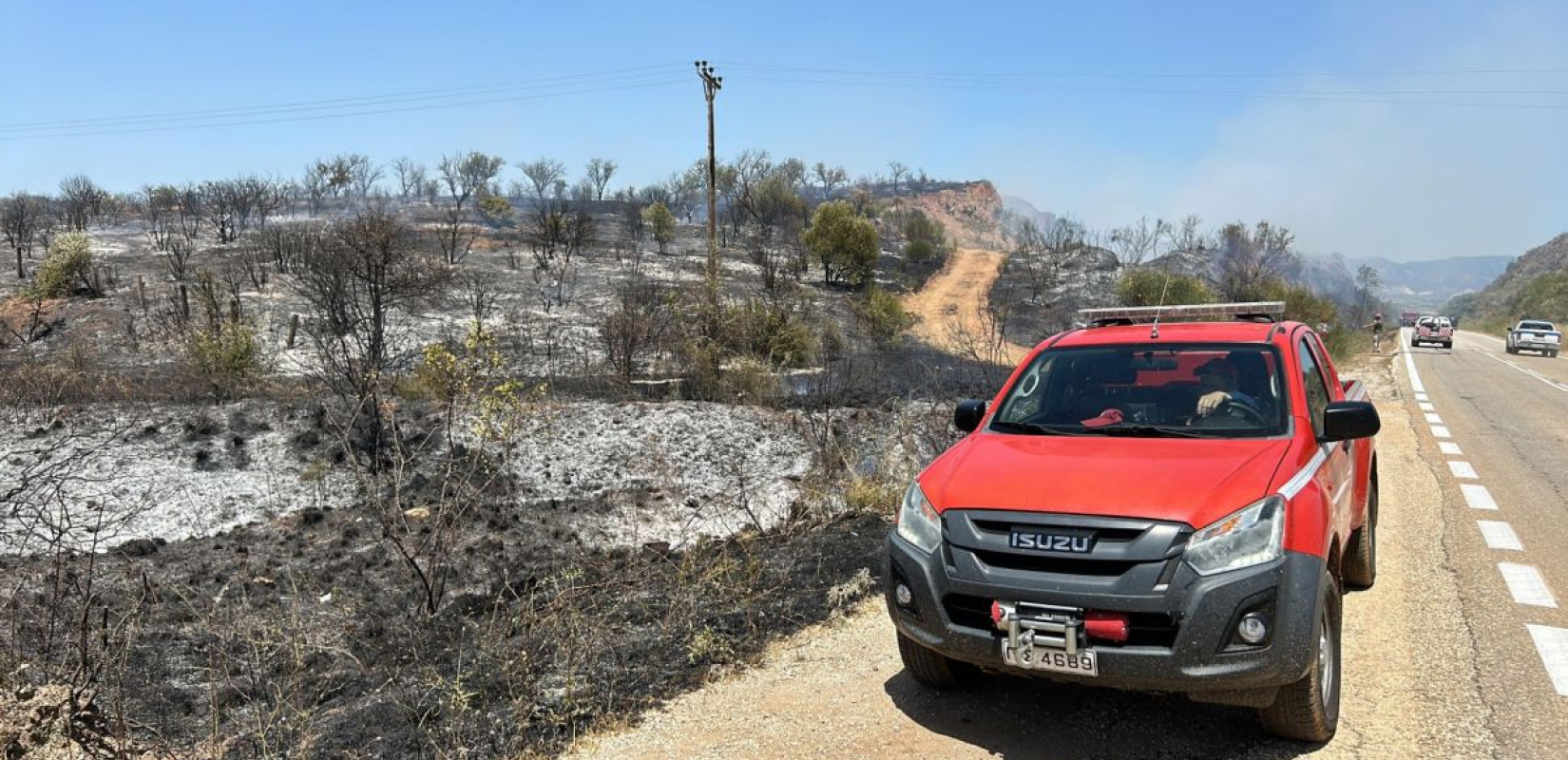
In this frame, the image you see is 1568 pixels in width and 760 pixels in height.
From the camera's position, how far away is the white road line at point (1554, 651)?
13.5 feet

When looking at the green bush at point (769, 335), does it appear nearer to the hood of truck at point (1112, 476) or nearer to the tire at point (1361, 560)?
the tire at point (1361, 560)

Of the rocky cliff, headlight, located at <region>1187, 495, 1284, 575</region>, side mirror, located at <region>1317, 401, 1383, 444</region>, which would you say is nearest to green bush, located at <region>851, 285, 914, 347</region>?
side mirror, located at <region>1317, 401, 1383, 444</region>

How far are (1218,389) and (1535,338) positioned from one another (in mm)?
39422

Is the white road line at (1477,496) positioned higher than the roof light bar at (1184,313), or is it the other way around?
the roof light bar at (1184,313)

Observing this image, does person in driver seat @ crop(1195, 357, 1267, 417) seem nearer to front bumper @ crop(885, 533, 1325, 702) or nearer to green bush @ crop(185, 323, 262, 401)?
front bumper @ crop(885, 533, 1325, 702)

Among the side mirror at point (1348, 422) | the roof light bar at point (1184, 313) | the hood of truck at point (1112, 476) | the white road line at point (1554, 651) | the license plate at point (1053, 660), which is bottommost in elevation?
the white road line at point (1554, 651)

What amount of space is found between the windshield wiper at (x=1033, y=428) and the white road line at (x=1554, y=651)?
234 centimetres

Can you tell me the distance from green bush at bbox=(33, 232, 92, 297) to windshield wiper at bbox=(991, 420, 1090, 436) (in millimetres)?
33131

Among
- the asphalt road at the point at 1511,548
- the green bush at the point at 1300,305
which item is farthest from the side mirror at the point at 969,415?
the green bush at the point at 1300,305

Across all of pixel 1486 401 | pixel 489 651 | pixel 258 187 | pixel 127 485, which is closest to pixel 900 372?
pixel 1486 401

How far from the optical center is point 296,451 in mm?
14508

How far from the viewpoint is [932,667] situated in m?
4.10

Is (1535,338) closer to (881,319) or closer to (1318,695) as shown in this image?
(881,319)

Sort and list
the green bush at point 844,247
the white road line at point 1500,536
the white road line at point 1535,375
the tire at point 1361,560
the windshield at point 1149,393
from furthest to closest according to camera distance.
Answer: the green bush at point 844,247 → the white road line at point 1535,375 → the white road line at point 1500,536 → the tire at point 1361,560 → the windshield at point 1149,393
